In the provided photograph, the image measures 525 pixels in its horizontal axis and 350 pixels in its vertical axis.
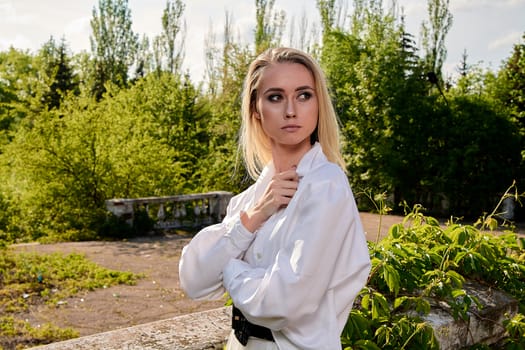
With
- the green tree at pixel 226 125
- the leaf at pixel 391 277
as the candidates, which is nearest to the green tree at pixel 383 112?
the green tree at pixel 226 125

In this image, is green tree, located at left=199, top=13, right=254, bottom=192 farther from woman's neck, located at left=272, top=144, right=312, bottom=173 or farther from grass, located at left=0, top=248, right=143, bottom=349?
woman's neck, located at left=272, top=144, right=312, bottom=173

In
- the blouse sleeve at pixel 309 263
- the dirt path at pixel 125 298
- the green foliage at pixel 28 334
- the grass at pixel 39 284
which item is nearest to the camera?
the blouse sleeve at pixel 309 263

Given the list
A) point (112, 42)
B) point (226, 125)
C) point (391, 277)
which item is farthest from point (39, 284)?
point (112, 42)

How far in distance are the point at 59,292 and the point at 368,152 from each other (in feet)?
34.4

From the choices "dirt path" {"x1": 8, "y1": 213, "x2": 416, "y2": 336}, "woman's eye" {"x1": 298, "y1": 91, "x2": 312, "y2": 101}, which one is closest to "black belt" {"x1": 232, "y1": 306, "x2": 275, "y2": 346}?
"woman's eye" {"x1": 298, "y1": 91, "x2": 312, "y2": 101}

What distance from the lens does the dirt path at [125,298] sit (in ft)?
17.1

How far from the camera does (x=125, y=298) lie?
19.8 ft

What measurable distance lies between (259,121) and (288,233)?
0.49 m

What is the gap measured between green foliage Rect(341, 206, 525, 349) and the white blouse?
75 cm

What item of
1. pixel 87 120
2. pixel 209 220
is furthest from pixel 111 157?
pixel 209 220

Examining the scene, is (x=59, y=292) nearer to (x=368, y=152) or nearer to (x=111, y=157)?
(x=111, y=157)

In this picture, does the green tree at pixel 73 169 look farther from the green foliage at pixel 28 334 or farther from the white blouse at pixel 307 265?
the white blouse at pixel 307 265

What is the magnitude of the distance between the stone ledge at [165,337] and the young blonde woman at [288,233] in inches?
20.0

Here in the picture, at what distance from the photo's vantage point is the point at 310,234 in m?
1.44
